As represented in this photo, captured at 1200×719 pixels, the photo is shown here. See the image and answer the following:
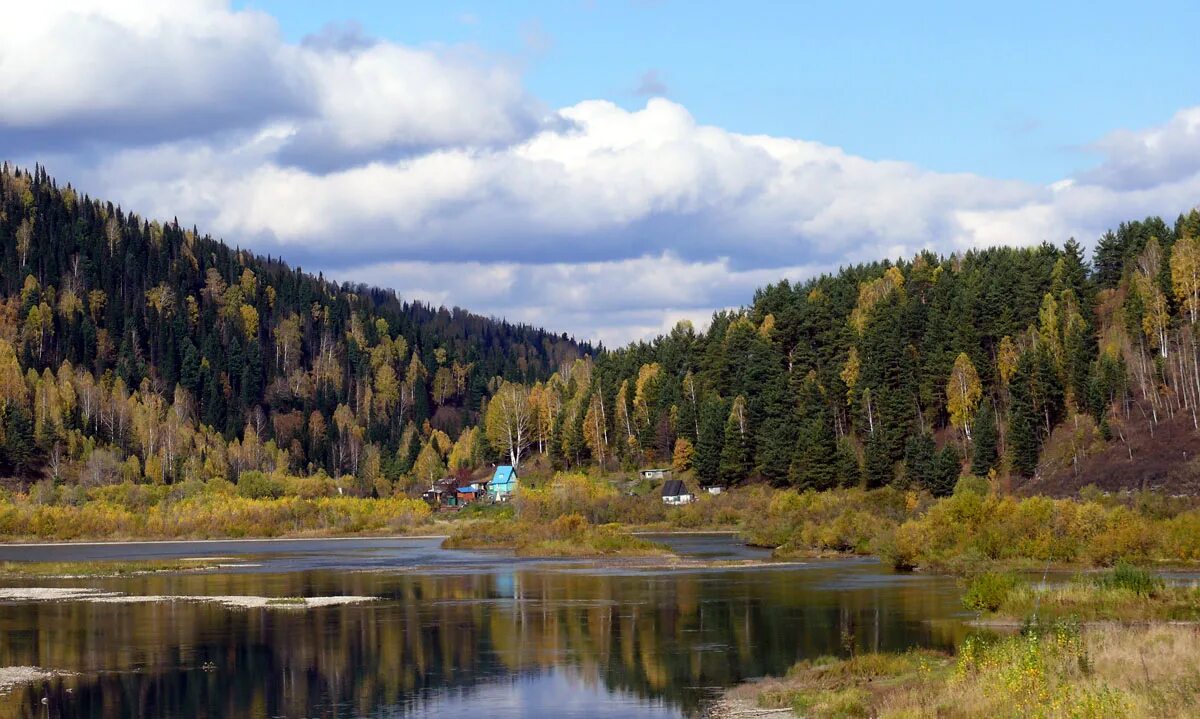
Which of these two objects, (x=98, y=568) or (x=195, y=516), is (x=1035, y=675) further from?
(x=195, y=516)

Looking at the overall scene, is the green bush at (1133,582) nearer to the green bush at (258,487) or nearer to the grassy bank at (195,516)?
the grassy bank at (195,516)

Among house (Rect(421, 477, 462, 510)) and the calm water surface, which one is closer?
the calm water surface

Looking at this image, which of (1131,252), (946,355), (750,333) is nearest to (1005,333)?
(946,355)

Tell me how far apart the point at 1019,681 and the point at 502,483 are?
6297 inches

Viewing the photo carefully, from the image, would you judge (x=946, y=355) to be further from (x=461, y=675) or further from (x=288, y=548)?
(x=461, y=675)

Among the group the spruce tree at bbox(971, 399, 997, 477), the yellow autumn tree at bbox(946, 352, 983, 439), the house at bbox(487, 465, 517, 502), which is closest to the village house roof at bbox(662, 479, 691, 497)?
the house at bbox(487, 465, 517, 502)

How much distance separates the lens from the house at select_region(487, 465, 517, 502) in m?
184

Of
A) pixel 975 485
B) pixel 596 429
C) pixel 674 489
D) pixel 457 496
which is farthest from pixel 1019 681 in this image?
pixel 457 496

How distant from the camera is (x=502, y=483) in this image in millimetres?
188750

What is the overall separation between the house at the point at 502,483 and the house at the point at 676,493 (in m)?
30.4

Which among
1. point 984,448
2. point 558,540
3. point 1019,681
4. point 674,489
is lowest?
point 558,540

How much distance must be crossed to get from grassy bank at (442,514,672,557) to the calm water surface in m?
18.0

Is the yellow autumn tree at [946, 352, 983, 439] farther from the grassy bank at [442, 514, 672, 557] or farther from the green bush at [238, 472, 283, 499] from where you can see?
the green bush at [238, 472, 283, 499]

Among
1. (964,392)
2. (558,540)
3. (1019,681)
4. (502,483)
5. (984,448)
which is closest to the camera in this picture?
(1019,681)
